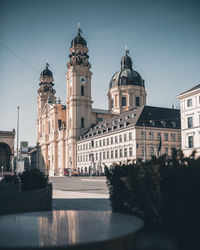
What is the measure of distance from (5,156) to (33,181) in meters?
96.2

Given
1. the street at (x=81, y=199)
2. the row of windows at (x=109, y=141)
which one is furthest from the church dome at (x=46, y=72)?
the street at (x=81, y=199)

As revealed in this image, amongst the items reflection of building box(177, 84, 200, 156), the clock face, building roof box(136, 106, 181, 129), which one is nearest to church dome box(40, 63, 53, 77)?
the clock face

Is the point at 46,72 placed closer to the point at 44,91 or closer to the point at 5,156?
the point at 44,91

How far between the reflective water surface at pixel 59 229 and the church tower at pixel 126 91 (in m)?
100

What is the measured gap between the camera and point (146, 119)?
72562mm

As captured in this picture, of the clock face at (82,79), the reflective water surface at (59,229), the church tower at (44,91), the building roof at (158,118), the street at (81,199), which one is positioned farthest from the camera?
the church tower at (44,91)

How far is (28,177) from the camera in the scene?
615 inches

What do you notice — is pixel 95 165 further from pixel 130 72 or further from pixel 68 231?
pixel 68 231

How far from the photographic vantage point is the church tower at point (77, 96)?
9738 centimetres

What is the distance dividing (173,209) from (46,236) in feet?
8.91

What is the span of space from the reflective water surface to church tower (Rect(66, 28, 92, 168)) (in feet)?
290

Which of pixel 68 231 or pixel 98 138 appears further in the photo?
pixel 98 138

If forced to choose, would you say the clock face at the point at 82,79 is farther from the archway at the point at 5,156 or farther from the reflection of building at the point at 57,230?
the reflection of building at the point at 57,230

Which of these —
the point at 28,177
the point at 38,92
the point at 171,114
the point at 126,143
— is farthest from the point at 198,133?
the point at 38,92
